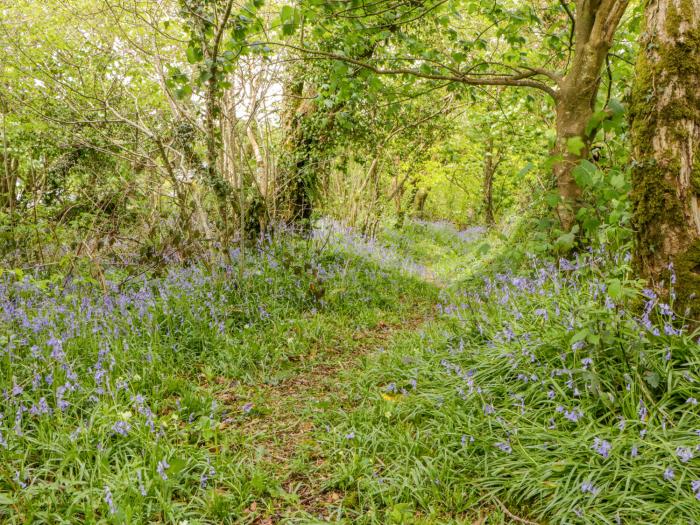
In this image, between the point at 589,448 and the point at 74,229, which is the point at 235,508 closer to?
the point at 589,448

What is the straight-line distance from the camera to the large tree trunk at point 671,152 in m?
2.73

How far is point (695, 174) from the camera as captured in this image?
8.91ft

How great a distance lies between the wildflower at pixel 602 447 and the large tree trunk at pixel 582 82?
263 cm

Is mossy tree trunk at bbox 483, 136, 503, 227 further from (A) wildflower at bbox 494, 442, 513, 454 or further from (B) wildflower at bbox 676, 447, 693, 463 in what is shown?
(B) wildflower at bbox 676, 447, 693, 463

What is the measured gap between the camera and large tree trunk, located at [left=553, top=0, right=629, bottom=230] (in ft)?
14.4

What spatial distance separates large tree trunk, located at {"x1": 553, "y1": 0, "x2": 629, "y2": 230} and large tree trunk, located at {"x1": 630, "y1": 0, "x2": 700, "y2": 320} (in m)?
1.44

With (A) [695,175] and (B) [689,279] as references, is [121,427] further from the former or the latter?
(A) [695,175]

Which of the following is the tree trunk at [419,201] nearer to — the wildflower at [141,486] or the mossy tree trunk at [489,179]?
the mossy tree trunk at [489,179]

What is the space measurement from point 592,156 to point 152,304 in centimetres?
509

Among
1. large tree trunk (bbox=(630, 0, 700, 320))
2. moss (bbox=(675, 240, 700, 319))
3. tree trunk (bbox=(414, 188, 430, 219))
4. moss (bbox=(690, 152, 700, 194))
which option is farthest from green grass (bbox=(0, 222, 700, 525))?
tree trunk (bbox=(414, 188, 430, 219))

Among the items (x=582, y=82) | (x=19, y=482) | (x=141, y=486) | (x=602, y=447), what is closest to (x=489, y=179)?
(x=582, y=82)

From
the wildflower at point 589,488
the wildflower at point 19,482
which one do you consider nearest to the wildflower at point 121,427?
the wildflower at point 19,482

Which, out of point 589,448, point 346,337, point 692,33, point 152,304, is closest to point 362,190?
point 346,337

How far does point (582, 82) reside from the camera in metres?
4.48
